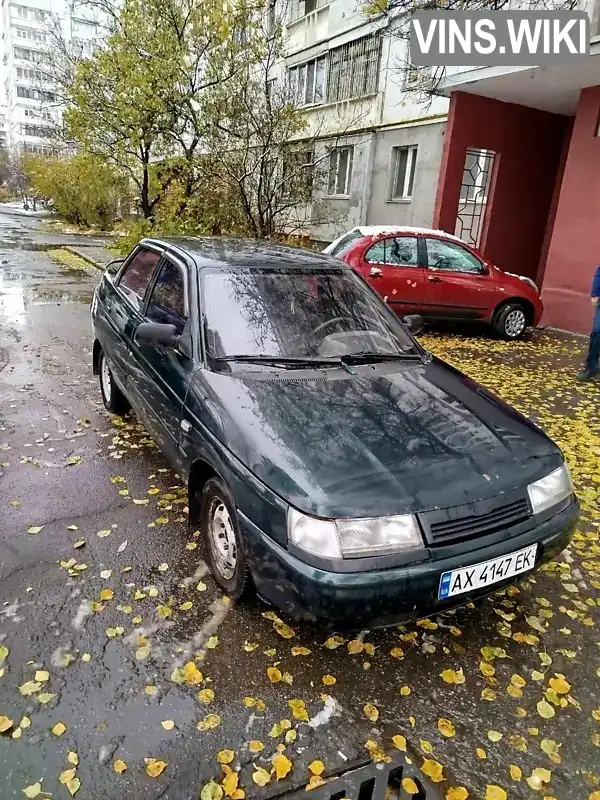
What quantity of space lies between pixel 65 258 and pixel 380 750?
59.3 feet

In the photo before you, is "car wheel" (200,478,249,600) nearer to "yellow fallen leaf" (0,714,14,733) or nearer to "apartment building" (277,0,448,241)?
"yellow fallen leaf" (0,714,14,733)

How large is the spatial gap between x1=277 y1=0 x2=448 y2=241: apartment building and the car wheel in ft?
42.6

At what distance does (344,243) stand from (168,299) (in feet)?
17.8

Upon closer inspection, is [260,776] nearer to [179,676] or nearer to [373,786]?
[373,786]

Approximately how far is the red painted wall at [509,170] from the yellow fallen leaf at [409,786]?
10665mm

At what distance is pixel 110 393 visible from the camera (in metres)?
5.19

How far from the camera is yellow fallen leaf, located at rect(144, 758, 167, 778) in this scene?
6.63ft

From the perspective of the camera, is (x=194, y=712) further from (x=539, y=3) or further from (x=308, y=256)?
(x=539, y=3)

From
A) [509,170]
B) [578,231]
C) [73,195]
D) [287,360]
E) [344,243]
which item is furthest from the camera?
[73,195]

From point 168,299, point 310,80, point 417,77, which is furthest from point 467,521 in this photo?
point 310,80

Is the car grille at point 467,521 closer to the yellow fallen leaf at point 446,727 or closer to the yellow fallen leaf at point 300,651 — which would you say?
the yellow fallen leaf at point 446,727

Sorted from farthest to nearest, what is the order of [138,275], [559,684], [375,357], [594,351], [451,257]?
[451,257] < [594,351] < [138,275] < [375,357] < [559,684]

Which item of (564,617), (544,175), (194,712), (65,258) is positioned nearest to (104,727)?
(194,712)

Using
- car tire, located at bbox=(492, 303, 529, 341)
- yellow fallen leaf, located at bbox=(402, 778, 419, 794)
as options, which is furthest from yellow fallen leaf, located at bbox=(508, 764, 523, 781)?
car tire, located at bbox=(492, 303, 529, 341)
